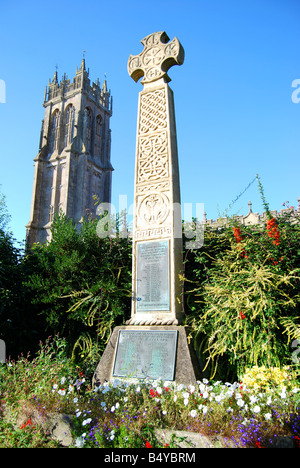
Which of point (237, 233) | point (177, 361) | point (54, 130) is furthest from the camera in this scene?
point (54, 130)

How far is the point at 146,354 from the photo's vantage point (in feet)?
14.3

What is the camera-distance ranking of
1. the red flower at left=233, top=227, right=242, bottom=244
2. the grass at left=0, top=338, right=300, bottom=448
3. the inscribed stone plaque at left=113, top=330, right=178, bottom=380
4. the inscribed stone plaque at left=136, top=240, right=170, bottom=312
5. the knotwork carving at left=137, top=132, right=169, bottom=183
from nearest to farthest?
the grass at left=0, top=338, right=300, bottom=448
the inscribed stone plaque at left=113, top=330, right=178, bottom=380
the inscribed stone plaque at left=136, top=240, right=170, bottom=312
the red flower at left=233, top=227, right=242, bottom=244
the knotwork carving at left=137, top=132, right=169, bottom=183

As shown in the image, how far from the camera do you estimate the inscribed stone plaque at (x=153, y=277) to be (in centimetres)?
484

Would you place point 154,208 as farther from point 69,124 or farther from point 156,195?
point 69,124

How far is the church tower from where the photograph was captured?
43219mm

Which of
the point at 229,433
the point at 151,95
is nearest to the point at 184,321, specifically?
the point at 229,433

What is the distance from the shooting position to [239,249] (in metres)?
4.91

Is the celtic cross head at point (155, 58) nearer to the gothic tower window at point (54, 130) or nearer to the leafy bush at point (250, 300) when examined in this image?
the leafy bush at point (250, 300)

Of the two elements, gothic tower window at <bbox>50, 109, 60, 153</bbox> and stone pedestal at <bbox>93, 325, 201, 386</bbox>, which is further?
gothic tower window at <bbox>50, 109, 60, 153</bbox>

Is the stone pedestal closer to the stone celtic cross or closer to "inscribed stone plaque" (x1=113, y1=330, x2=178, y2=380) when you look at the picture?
"inscribed stone plaque" (x1=113, y1=330, x2=178, y2=380)

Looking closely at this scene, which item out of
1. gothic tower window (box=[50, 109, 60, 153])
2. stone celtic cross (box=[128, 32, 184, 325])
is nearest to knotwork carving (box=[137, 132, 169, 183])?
stone celtic cross (box=[128, 32, 184, 325])

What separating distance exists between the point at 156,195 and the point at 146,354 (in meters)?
2.46

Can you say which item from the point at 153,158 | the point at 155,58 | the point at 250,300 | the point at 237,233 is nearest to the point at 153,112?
the point at 153,158
